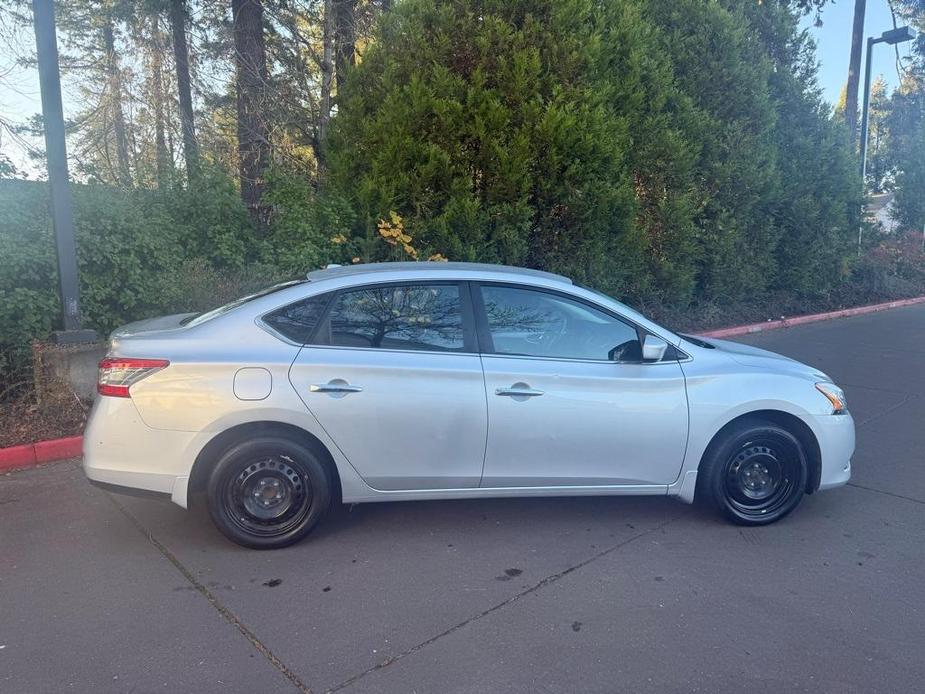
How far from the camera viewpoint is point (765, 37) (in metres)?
12.6

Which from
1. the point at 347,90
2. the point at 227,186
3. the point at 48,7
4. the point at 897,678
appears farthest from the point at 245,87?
the point at 897,678

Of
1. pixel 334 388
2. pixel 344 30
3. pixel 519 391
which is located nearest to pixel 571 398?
pixel 519 391

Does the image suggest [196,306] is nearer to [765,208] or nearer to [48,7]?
[48,7]

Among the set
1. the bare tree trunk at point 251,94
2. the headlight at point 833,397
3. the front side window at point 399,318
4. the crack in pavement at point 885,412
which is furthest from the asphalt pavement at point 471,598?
the bare tree trunk at point 251,94

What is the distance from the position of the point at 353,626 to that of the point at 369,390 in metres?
1.19

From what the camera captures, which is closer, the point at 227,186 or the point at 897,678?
the point at 897,678

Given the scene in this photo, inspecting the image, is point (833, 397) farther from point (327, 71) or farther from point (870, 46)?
point (870, 46)

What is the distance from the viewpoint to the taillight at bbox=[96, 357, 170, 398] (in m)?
3.71

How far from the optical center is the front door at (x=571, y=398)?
155 inches

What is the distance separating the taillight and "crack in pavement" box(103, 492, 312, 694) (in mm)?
910

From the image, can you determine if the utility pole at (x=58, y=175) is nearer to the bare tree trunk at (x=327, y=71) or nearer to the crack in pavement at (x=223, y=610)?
the crack in pavement at (x=223, y=610)

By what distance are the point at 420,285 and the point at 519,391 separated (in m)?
0.83

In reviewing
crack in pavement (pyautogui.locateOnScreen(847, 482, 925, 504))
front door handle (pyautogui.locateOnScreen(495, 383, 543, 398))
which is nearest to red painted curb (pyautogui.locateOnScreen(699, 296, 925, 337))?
crack in pavement (pyautogui.locateOnScreen(847, 482, 925, 504))

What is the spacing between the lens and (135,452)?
12.2ft
